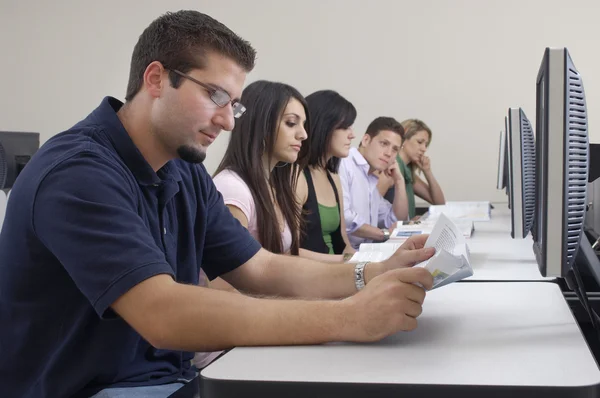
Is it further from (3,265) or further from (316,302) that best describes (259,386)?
(3,265)

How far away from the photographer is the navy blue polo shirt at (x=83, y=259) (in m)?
1.02

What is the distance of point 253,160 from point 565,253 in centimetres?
132

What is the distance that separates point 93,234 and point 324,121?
2.14 metres

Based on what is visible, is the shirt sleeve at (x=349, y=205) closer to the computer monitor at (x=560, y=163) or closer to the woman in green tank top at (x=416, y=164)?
the woman in green tank top at (x=416, y=164)

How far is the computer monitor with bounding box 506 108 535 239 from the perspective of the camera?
175 centimetres

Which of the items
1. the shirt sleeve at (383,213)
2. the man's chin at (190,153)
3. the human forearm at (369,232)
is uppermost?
the man's chin at (190,153)

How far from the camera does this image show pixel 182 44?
127 centimetres

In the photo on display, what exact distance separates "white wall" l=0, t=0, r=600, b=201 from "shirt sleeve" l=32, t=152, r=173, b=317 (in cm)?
457

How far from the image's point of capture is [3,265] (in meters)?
1.13

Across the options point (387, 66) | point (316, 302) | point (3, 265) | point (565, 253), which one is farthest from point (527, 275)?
point (387, 66)

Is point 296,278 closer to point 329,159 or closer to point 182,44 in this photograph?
point 182,44

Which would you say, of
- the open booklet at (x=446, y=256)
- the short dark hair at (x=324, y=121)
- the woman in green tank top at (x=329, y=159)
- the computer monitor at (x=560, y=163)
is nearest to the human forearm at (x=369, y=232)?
the woman in green tank top at (x=329, y=159)

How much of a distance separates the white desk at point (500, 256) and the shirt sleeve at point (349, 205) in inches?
30.4

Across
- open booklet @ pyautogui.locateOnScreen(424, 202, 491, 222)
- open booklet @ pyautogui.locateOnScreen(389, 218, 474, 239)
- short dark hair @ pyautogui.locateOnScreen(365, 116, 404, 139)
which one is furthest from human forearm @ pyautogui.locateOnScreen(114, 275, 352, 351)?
short dark hair @ pyautogui.locateOnScreen(365, 116, 404, 139)
